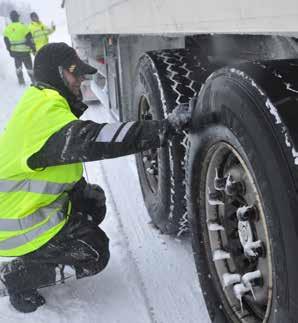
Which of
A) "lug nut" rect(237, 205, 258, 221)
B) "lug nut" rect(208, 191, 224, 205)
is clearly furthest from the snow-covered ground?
"lug nut" rect(237, 205, 258, 221)

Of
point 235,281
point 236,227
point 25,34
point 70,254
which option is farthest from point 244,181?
point 25,34

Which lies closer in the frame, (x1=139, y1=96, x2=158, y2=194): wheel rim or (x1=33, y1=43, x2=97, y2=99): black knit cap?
(x1=33, y1=43, x2=97, y2=99): black knit cap

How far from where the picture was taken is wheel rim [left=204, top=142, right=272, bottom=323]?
5.28 ft

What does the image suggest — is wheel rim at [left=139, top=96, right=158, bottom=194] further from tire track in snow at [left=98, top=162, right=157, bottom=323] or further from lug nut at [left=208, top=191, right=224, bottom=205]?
lug nut at [left=208, top=191, right=224, bottom=205]

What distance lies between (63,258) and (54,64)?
3.36 feet

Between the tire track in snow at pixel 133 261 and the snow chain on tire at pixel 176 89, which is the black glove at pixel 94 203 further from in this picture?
the snow chain on tire at pixel 176 89

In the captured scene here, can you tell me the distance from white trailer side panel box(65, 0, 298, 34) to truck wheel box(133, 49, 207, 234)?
0.89ft

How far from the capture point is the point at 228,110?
1484 millimetres

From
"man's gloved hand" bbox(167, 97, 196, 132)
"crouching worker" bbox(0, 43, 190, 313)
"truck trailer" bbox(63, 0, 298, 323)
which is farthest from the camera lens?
"crouching worker" bbox(0, 43, 190, 313)

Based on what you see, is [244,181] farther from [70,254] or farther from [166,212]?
[70,254]

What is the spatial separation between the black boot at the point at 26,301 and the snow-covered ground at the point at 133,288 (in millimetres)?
32

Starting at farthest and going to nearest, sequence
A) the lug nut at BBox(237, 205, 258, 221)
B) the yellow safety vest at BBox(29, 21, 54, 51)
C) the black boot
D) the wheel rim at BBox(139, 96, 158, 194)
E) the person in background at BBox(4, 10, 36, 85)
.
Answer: the yellow safety vest at BBox(29, 21, 54, 51), the person in background at BBox(4, 10, 36, 85), the wheel rim at BBox(139, 96, 158, 194), the black boot, the lug nut at BBox(237, 205, 258, 221)

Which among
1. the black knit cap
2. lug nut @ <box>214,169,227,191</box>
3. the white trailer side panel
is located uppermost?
the white trailer side panel

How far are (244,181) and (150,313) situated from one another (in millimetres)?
1065
